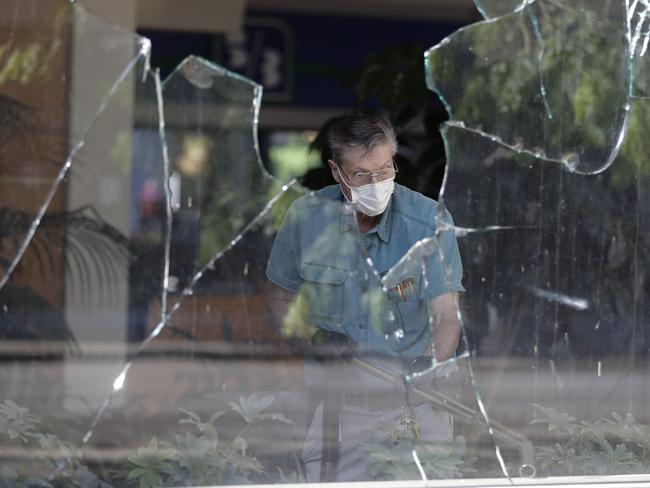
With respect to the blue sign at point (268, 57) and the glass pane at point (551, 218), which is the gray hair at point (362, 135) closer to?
the glass pane at point (551, 218)

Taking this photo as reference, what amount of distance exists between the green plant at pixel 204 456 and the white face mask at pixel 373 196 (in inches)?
23.0

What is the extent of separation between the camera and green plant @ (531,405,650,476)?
323cm

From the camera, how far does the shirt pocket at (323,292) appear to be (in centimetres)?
307

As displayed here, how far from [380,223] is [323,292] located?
25 centimetres

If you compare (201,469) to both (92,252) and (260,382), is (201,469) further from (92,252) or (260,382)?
(92,252)

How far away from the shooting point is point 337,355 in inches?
123

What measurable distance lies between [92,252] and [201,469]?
2.10 feet

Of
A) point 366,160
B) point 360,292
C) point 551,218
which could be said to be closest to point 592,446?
point 551,218

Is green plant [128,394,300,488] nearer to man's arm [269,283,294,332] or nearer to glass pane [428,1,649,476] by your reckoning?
man's arm [269,283,294,332]

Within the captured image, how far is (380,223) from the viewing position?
298 cm

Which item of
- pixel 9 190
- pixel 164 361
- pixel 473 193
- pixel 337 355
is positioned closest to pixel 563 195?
pixel 473 193

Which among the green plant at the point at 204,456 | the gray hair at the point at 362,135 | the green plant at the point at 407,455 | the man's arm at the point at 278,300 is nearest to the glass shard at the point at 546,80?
the gray hair at the point at 362,135

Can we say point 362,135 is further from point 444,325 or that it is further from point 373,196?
point 444,325

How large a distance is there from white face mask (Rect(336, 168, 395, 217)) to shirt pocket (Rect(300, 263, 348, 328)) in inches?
8.4
